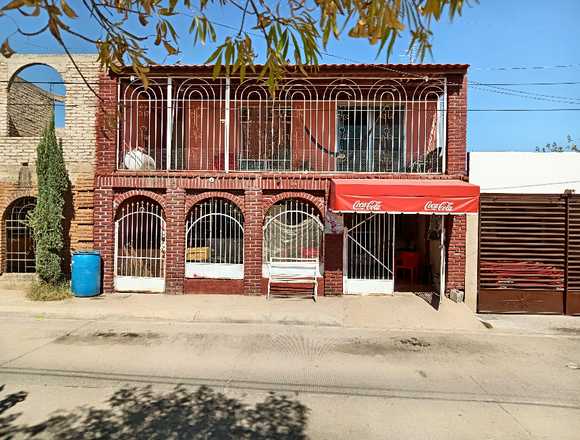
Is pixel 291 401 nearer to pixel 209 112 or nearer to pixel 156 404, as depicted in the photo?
pixel 156 404

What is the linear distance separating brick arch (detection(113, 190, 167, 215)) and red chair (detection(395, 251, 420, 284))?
6.92 metres

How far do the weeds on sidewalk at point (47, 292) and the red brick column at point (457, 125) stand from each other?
9551 mm

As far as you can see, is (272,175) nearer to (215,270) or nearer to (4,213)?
(215,270)

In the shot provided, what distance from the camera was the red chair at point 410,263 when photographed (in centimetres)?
1298

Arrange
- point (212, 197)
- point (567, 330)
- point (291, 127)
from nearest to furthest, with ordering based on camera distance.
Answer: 1. point (567, 330)
2. point (212, 197)
3. point (291, 127)

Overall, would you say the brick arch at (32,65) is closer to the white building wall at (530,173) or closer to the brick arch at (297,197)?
the brick arch at (297,197)

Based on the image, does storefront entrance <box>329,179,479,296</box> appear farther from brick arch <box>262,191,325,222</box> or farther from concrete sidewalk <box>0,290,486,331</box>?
concrete sidewalk <box>0,290,486,331</box>

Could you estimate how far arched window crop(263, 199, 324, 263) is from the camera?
11.0m

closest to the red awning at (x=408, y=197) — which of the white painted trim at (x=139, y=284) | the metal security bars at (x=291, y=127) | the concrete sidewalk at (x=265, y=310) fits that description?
the metal security bars at (x=291, y=127)

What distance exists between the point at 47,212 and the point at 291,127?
622 cm

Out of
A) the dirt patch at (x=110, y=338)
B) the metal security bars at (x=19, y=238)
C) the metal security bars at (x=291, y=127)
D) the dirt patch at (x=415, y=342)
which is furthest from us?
the metal security bars at (x=19, y=238)

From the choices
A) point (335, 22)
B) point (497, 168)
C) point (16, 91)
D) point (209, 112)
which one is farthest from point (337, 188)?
point (16, 91)

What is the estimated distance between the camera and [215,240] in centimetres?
1116

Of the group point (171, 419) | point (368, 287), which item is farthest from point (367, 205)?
point (171, 419)
